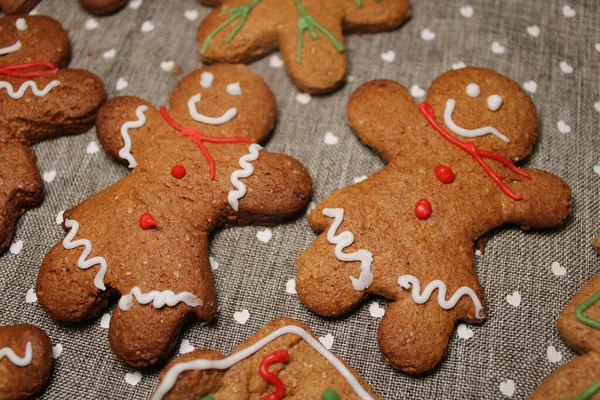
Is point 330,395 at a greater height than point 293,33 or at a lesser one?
lesser

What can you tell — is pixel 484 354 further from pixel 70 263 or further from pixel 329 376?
pixel 70 263

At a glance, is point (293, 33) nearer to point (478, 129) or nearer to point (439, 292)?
point (478, 129)

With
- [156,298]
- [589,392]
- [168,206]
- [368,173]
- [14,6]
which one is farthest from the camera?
[14,6]

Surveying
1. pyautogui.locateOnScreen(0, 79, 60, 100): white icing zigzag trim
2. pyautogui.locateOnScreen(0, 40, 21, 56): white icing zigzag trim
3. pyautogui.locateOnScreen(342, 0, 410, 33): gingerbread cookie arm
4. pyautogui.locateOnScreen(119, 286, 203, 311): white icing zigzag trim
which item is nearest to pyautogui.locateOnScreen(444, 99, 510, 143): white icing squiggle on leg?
pyautogui.locateOnScreen(342, 0, 410, 33): gingerbread cookie arm

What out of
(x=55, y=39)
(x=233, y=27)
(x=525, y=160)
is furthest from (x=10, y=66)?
(x=525, y=160)

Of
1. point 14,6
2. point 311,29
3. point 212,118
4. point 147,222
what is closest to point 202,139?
point 212,118

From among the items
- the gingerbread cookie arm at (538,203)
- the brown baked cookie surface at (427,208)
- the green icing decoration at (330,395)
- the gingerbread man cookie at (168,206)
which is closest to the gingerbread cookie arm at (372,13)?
the brown baked cookie surface at (427,208)
